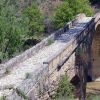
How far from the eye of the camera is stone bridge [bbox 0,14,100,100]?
17734 mm

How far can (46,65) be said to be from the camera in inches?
786

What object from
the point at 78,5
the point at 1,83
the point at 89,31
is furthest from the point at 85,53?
the point at 78,5

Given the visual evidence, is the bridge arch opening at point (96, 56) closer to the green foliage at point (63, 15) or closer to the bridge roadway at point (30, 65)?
the bridge roadway at point (30, 65)

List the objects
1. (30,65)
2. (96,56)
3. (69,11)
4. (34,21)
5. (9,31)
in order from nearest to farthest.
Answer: (30,65) < (9,31) < (96,56) < (69,11) < (34,21)

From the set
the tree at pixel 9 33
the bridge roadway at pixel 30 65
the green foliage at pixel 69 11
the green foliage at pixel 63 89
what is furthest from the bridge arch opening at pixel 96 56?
the green foliage at pixel 63 89

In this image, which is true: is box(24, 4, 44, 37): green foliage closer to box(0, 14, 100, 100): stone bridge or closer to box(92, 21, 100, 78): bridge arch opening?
box(92, 21, 100, 78): bridge arch opening

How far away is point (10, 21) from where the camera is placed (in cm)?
3148

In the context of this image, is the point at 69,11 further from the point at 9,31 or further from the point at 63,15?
the point at 9,31

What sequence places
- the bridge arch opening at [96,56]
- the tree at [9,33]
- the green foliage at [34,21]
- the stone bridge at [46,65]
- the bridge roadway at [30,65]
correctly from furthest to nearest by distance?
the green foliage at [34,21] < the bridge arch opening at [96,56] < the tree at [9,33] < the bridge roadway at [30,65] < the stone bridge at [46,65]

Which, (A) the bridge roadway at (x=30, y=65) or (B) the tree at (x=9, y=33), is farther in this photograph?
(B) the tree at (x=9, y=33)

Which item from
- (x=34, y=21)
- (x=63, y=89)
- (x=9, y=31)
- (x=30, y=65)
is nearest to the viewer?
(x=63, y=89)

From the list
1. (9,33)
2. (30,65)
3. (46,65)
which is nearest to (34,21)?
(9,33)

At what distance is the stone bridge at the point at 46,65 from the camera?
17734mm

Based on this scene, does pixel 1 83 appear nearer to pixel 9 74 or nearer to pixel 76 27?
pixel 9 74
